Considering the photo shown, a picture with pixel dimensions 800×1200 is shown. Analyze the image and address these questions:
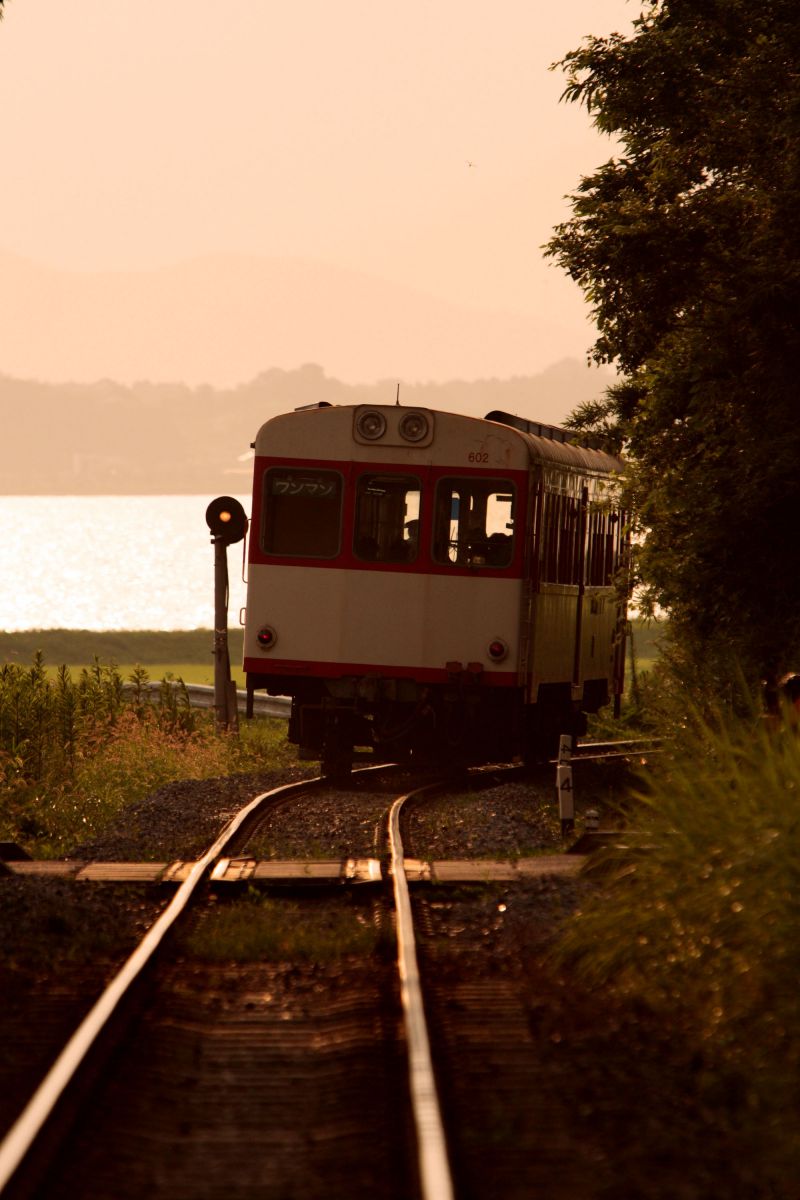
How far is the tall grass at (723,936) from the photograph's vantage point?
605 cm

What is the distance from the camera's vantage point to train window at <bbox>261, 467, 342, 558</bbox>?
690 inches

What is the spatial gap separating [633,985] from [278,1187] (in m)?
2.87

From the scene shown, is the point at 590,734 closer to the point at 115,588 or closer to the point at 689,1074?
the point at 689,1074

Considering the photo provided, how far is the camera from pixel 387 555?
691 inches

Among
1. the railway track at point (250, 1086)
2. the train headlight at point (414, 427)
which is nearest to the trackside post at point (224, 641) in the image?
the train headlight at point (414, 427)

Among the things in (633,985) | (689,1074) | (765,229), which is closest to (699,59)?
(765,229)

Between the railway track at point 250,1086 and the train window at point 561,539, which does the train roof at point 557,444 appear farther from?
the railway track at point 250,1086

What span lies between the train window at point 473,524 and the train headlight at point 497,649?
0.75 meters

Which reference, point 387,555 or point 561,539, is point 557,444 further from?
point 387,555

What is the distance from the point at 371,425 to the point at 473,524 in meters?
1.41

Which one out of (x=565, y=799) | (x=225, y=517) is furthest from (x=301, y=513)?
(x=225, y=517)

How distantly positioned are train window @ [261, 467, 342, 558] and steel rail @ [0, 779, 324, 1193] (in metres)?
6.75

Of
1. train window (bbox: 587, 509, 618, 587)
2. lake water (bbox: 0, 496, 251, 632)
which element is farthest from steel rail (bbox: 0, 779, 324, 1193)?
lake water (bbox: 0, 496, 251, 632)

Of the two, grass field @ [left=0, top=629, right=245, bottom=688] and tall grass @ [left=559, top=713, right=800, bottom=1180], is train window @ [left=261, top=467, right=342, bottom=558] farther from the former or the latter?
grass field @ [left=0, top=629, right=245, bottom=688]
